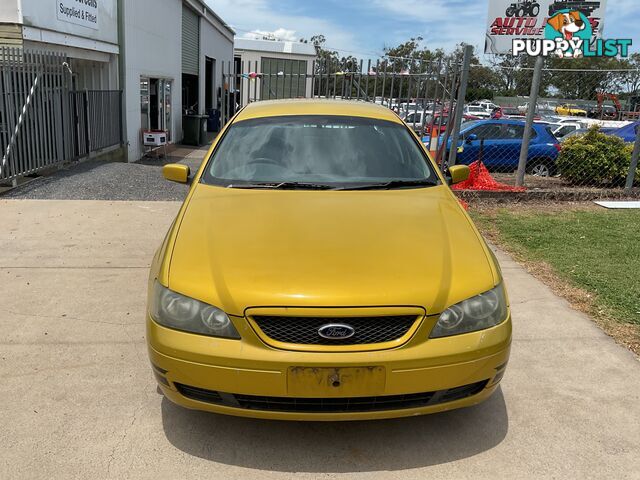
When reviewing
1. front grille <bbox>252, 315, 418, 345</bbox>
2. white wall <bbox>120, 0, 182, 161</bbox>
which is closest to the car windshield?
front grille <bbox>252, 315, 418, 345</bbox>

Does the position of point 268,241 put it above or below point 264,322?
above

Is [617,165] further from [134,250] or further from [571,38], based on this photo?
[134,250]

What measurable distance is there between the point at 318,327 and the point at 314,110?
242cm

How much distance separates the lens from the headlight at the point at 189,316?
2455 millimetres

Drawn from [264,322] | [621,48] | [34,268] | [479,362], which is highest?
[621,48]

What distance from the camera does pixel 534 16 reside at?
1011 cm

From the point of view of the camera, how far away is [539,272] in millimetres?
5430

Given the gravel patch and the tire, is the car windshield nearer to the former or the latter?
→ the gravel patch

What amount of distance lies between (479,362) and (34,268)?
4239mm

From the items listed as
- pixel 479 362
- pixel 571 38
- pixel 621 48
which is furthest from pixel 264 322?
pixel 621 48

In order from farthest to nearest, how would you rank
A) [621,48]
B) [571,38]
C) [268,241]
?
[621,48] < [571,38] < [268,241]

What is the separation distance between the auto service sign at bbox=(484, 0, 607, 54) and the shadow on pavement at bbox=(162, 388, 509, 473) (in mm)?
9022

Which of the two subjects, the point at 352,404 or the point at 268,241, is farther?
the point at 268,241

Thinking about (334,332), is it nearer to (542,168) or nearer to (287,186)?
(287,186)
